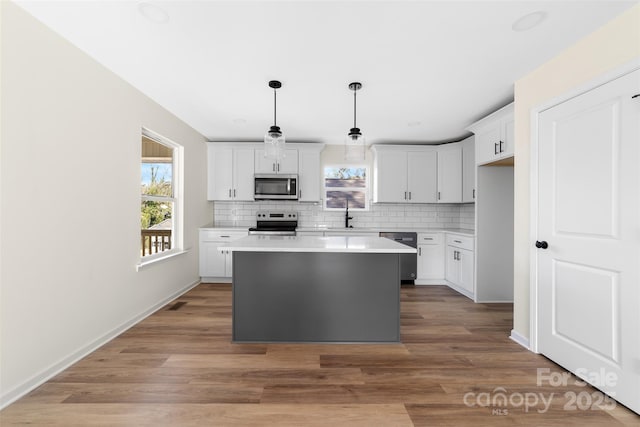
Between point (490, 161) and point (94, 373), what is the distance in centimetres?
419

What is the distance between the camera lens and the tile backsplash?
5137mm

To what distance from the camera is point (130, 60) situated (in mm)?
2352

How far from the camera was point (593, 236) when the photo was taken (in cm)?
188

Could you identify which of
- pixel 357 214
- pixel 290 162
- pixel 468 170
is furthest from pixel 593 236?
pixel 290 162

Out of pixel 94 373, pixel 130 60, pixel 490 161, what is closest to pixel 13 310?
pixel 94 373

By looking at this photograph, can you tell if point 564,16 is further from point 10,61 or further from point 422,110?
point 10,61

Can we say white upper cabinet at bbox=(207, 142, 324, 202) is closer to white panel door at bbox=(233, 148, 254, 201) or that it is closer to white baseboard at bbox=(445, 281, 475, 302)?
white panel door at bbox=(233, 148, 254, 201)

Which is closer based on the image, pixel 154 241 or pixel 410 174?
pixel 154 241

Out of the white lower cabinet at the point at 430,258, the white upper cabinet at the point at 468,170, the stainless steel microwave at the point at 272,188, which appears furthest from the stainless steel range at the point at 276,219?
the white upper cabinet at the point at 468,170

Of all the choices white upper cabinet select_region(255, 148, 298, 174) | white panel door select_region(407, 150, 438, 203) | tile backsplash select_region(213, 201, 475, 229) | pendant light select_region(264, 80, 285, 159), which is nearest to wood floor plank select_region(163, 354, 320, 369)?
pendant light select_region(264, 80, 285, 159)

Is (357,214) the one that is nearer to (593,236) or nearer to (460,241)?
(460,241)

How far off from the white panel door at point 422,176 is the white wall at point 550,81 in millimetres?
2196

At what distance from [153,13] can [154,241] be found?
2.86 meters

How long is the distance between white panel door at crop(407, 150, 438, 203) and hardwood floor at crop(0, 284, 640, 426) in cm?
247
